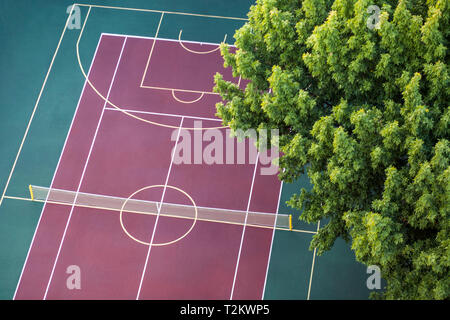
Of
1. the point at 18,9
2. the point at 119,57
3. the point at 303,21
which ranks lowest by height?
the point at 303,21

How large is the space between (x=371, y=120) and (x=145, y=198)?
12852mm

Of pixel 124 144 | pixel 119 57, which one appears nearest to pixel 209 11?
pixel 119 57

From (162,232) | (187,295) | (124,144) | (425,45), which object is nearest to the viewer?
(425,45)

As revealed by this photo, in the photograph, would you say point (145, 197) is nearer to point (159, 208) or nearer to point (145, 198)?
point (145, 198)

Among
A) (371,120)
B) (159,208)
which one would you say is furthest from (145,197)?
(371,120)

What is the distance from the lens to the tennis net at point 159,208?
27.1m

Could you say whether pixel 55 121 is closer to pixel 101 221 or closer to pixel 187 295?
pixel 101 221

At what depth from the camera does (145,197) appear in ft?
91.8

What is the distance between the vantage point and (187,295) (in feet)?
82.9

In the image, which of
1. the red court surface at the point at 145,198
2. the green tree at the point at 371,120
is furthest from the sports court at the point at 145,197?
the green tree at the point at 371,120

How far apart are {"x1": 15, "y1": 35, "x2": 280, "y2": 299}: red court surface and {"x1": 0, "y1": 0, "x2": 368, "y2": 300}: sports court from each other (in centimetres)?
5

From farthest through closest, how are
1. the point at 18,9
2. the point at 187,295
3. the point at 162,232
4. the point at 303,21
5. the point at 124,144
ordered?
the point at 18,9
the point at 124,144
the point at 162,232
the point at 187,295
the point at 303,21

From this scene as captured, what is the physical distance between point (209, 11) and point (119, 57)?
5839 mm

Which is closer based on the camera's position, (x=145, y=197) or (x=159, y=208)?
(x=159, y=208)
